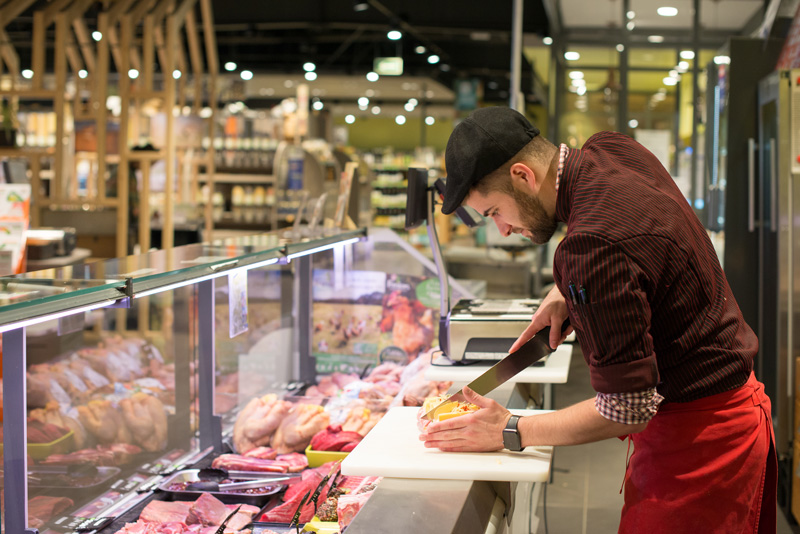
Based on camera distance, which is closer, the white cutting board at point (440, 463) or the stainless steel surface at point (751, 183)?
the white cutting board at point (440, 463)

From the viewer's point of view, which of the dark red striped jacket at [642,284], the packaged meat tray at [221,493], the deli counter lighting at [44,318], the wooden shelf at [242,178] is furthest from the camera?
the wooden shelf at [242,178]

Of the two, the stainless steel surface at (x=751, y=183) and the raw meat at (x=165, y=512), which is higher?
the stainless steel surface at (x=751, y=183)

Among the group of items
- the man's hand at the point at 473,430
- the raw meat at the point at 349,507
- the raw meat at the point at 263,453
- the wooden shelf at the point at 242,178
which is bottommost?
the raw meat at the point at 263,453

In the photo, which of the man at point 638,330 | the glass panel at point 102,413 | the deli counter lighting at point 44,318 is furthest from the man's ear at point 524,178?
the glass panel at point 102,413

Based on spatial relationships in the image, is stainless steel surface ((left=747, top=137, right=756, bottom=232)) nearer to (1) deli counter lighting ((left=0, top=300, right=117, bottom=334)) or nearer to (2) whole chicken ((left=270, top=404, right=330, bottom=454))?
(2) whole chicken ((left=270, top=404, right=330, bottom=454))

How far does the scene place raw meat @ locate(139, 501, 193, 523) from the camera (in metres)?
2.19

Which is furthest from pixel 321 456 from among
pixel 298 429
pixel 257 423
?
pixel 257 423

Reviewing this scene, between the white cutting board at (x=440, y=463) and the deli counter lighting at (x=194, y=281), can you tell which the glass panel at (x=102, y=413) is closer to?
the deli counter lighting at (x=194, y=281)

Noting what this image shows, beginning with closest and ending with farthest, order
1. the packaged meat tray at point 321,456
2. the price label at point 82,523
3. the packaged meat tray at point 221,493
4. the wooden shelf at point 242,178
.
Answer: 1. the price label at point 82,523
2. the packaged meat tray at point 221,493
3. the packaged meat tray at point 321,456
4. the wooden shelf at point 242,178

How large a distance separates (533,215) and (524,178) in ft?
0.29

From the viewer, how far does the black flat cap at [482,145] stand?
5.09 ft

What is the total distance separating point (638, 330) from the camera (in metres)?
1.36

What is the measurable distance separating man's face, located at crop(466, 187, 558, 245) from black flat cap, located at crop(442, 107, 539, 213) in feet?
0.16

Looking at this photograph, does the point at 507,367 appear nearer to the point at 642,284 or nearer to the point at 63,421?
the point at 642,284
